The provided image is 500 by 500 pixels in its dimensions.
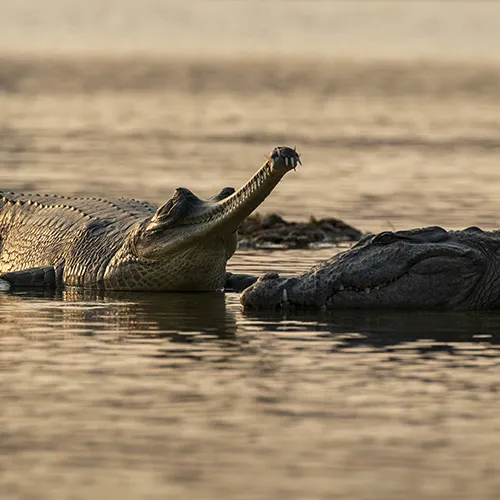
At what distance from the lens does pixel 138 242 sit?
1647 centimetres

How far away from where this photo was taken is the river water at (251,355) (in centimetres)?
945

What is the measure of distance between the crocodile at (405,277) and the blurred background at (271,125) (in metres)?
6.64

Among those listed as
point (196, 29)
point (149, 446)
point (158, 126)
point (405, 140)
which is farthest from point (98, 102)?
point (196, 29)

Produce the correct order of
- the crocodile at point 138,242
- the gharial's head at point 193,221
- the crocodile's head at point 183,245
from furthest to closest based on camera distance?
the crocodile's head at point 183,245 < the crocodile at point 138,242 < the gharial's head at point 193,221

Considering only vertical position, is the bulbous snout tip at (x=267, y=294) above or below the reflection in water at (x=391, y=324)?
above

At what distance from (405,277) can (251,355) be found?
7.26 ft

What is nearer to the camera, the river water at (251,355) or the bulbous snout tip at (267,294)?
the river water at (251,355)

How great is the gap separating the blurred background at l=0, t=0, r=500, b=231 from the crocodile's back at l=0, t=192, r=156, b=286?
4075 millimetres

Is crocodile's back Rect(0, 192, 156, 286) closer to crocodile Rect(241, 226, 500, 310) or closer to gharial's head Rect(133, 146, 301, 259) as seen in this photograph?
gharial's head Rect(133, 146, 301, 259)

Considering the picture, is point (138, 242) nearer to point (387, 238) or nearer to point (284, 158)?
point (284, 158)

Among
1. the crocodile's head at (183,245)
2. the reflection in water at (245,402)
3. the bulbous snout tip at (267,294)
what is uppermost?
the crocodile's head at (183,245)

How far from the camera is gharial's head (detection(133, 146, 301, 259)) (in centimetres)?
1540

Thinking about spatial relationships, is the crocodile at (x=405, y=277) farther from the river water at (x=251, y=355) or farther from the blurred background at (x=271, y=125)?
the blurred background at (x=271, y=125)

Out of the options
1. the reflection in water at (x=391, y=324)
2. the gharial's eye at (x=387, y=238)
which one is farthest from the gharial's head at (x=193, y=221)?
the gharial's eye at (x=387, y=238)
